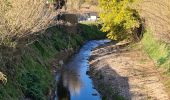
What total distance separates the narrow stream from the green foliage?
6.10m

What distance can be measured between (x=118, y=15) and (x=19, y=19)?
27.0m

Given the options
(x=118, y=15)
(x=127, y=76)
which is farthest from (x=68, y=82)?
(x=118, y=15)

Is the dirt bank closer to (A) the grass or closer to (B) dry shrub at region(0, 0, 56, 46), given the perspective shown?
(A) the grass

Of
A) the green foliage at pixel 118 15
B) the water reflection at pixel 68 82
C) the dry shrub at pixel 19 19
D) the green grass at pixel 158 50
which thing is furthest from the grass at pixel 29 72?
the green grass at pixel 158 50

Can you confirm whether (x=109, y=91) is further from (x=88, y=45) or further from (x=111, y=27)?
(x=88, y=45)

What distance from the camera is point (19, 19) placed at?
74.8 feet

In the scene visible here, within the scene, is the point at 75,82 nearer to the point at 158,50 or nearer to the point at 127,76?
the point at 127,76

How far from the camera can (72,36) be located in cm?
5647

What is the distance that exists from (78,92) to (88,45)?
2730 centimetres

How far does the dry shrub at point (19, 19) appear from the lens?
2173cm

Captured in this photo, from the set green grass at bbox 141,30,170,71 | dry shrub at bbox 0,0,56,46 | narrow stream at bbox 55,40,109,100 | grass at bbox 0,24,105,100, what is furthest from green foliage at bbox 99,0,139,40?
dry shrub at bbox 0,0,56,46

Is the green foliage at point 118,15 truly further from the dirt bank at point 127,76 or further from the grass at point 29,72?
the grass at point 29,72

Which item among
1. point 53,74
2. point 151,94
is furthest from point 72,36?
point 151,94

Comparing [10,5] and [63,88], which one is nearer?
[10,5]
